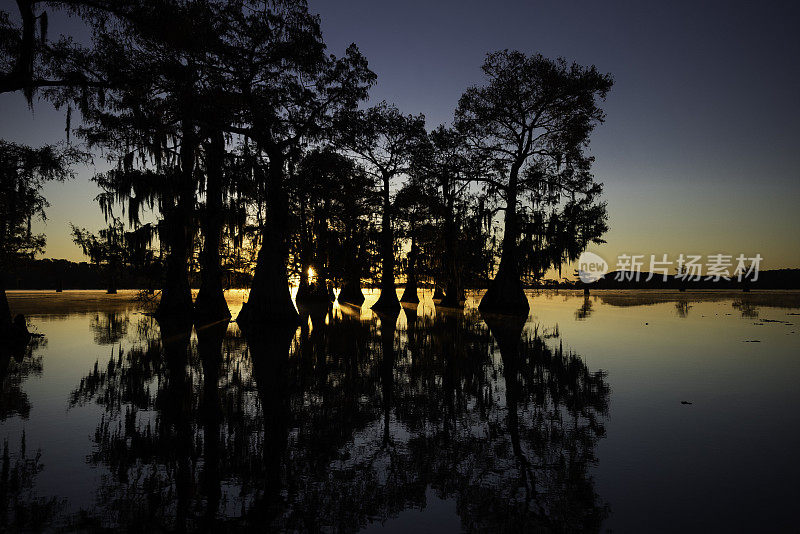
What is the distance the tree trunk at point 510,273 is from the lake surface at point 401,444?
18.5 meters

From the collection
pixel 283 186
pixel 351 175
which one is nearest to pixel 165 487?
pixel 283 186

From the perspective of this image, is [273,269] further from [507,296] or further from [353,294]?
[353,294]

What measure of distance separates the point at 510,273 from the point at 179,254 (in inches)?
739

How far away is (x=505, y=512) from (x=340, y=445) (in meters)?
2.23

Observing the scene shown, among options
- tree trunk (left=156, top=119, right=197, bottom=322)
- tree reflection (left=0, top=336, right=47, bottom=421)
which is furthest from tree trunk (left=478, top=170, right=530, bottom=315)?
tree reflection (left=0, top=336, right=47, bottom=421)

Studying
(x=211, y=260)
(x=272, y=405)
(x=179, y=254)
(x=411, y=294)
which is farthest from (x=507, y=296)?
(x=272, y=405)

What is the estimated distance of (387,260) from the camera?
35.4 metres

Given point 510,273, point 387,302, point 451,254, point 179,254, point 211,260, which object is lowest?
point 387,302

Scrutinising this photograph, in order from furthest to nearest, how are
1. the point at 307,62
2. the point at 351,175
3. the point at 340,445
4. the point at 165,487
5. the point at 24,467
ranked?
1. the point at 351,175
2. the point at 307,62
3. the point at 340,445
4. the point at 24,467
5. the point at 165,487

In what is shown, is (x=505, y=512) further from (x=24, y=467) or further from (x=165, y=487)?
(x=24, y=467)

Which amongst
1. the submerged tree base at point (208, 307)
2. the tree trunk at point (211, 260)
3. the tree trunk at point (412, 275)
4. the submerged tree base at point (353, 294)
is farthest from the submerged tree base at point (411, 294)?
the tree trunk at point (211, 260)

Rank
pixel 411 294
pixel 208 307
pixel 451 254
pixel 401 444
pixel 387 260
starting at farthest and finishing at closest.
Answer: pixel 411 294 → pixel 387 260 → pixel 451 254 → pixel 208 307 → pixel 401 444

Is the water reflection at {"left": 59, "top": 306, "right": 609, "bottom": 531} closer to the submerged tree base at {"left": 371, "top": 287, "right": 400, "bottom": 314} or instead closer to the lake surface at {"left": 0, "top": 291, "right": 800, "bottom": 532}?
the lake surface at {"left": 0, "top": 291, "right": 800, "bottom": 532}

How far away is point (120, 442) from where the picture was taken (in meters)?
5.36
